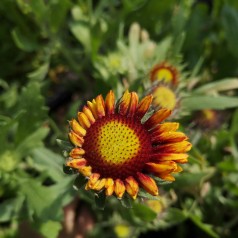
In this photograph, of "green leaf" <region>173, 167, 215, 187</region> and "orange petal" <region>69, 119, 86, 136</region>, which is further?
"green leaf" <region>173, 167, 215, 187</region>

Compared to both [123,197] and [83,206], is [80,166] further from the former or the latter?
[83,206]

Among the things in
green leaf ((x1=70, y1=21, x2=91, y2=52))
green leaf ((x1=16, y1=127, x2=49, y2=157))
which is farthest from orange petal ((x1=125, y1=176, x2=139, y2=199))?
green leaf ((x1=70, y1=21, x2=91, y2=52))

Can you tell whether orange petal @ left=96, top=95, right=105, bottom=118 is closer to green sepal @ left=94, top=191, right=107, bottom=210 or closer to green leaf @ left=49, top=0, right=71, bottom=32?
green sepal @ left=94, top=191, right=107, bottom=210

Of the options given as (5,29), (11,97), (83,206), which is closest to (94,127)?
(11,97)

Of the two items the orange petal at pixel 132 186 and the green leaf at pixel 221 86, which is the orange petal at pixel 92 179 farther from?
the green leaf at pixel 221 86

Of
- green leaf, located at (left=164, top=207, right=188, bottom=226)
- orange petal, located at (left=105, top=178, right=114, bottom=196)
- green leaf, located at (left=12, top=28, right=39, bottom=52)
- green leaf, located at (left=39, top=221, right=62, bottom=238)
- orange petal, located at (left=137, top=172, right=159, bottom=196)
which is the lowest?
green leaf, located at (left=164, top=207, right=188, bottom=226)

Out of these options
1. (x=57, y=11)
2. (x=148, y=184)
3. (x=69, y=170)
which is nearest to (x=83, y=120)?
(x=69, y=170)
